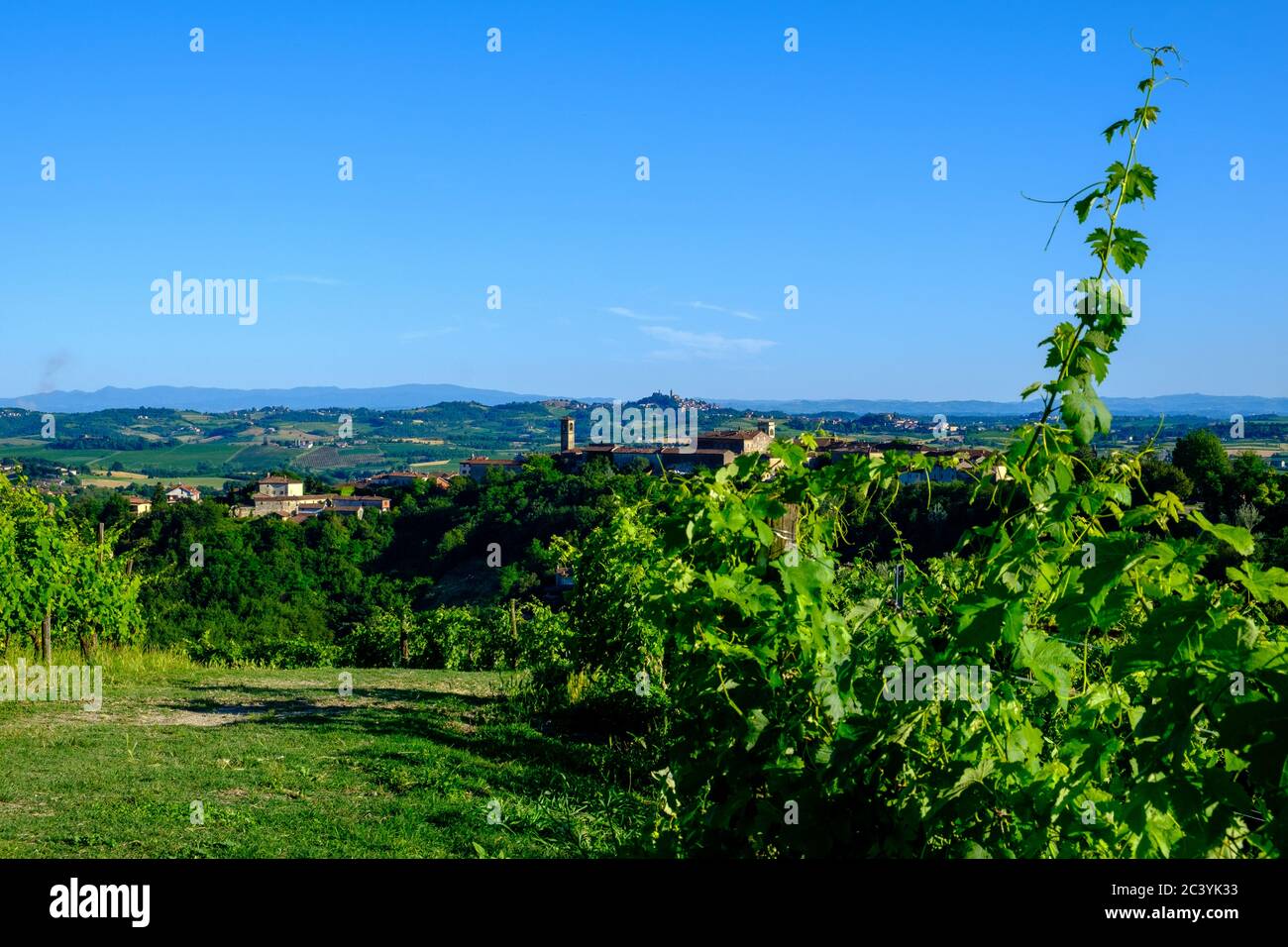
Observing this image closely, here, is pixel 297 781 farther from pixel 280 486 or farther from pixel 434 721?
pixel 280 486

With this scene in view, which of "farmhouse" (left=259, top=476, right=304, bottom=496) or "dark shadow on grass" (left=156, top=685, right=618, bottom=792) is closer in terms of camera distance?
"dark shadow on grass" (left=156, top=685, right=618, bottom=792)

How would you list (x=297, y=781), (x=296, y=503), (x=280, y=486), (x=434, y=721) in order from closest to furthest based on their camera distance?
(x=297, y=781), (x=434, y=721), (x=296, y=503), (x=280, y=486)

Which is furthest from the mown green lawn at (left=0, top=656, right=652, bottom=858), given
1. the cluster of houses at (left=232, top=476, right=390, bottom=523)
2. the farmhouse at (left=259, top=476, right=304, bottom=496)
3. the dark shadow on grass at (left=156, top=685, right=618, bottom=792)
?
the farmhouse at (left=259, top=476, right=304, bottom=496)

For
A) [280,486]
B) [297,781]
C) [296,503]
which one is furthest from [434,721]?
[280,486]

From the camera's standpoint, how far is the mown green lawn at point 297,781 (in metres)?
5.46

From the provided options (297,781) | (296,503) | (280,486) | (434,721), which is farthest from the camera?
(280,486)

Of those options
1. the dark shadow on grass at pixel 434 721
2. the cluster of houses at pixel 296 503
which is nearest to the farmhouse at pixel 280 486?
the cluster of houses at pixel 296 503

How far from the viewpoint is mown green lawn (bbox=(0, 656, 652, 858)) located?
546cm

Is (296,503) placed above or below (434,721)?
below

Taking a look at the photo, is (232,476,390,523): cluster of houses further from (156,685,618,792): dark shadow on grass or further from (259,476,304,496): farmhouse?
(156,685,618,792): dark shadow on grass

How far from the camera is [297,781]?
7.04m

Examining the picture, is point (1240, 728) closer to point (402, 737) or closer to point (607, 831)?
point (607, 831)
